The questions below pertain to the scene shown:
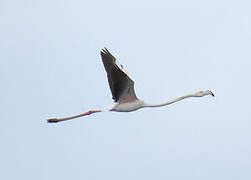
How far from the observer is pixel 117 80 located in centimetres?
5409

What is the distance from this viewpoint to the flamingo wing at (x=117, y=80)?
53625 mm

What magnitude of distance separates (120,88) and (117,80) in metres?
0.61

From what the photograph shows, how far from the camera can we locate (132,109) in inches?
2163

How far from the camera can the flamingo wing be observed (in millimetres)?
53625

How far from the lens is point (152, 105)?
5522 cm

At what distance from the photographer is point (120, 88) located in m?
54.5

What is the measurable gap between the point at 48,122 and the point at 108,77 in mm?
4647

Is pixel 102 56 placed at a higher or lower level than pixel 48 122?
higher

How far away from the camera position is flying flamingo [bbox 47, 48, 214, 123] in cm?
5366

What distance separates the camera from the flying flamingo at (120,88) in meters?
53.7

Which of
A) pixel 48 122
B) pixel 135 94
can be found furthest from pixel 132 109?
pixel 48 122

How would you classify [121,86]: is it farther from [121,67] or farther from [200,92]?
[200,92]

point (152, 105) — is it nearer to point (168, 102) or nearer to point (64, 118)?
point (168, 102)

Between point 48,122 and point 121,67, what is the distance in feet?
17.3
